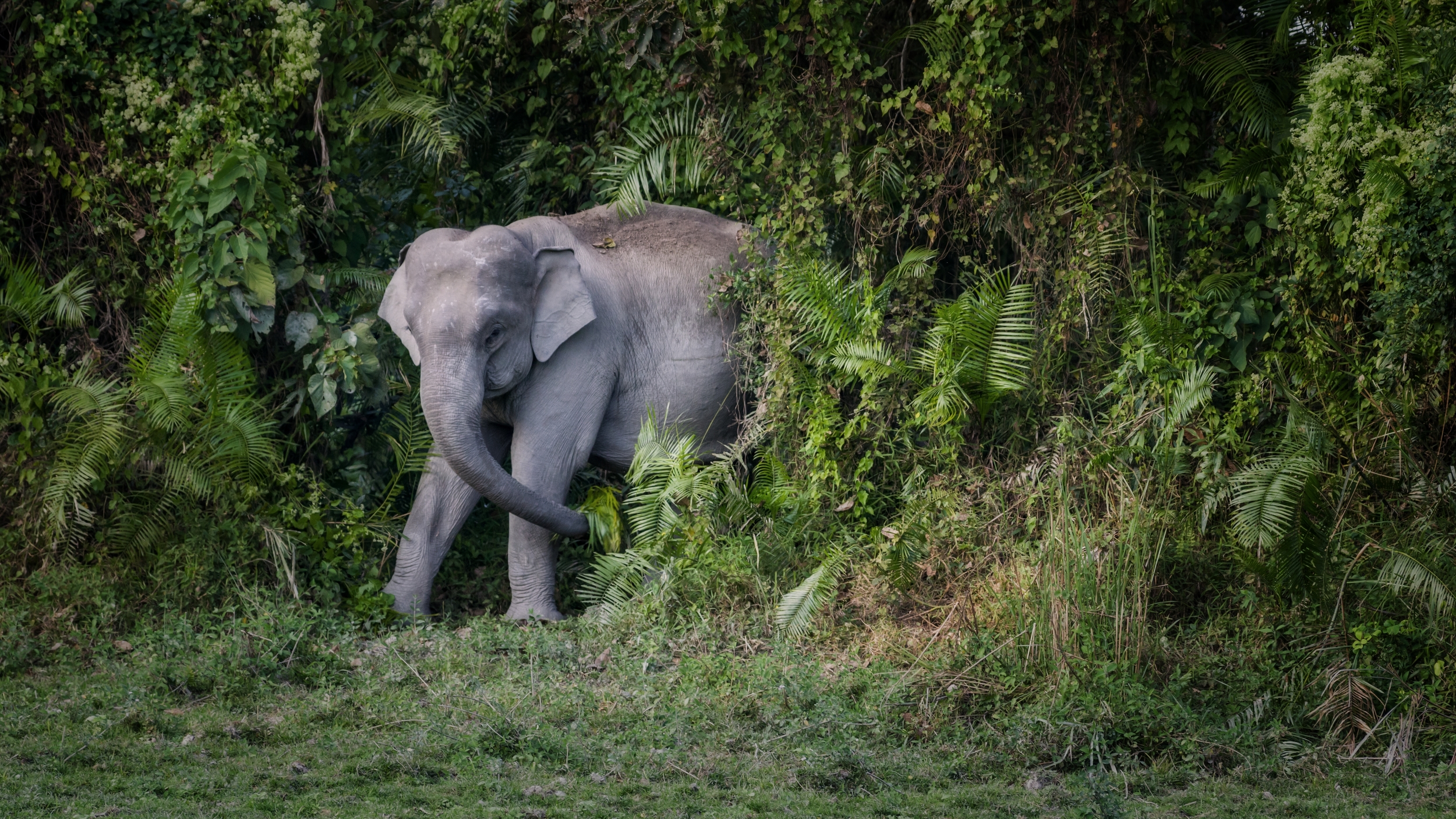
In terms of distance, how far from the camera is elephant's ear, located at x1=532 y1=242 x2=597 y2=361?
8.47 metres

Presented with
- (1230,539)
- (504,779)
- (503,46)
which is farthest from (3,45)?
(1230,539)

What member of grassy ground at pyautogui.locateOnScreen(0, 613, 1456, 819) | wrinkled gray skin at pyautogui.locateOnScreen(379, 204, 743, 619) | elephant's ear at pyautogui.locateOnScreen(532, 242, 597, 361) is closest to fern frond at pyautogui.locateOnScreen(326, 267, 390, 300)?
wrinkled gray skin at pyautogui.locateOnScreen(379, 204, 743, 619)

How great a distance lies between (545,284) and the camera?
337 inches

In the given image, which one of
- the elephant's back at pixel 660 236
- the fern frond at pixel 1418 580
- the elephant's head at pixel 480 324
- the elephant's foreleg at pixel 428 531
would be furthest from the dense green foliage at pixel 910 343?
the elephant's head at pixel 480 324

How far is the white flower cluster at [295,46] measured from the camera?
8.23 meters

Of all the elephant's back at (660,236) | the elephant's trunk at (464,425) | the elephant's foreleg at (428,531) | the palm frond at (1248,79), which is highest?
the palm frond at (1248,79)

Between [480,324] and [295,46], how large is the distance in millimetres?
1876

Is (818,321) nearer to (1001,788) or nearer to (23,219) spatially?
(1001,788)

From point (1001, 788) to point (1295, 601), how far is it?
6.25 ft

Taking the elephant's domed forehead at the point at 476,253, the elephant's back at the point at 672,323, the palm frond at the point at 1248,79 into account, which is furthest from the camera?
the elephant's back at the point at 672,323

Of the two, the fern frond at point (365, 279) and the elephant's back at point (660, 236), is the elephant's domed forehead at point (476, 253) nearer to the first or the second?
the fern frond at point (365, 279)

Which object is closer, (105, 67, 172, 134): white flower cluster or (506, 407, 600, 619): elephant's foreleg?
(105, 67, 172, 134): white flower cluster

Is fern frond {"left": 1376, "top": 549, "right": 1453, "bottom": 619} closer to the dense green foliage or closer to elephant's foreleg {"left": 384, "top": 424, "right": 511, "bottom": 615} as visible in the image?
the dense green foliage

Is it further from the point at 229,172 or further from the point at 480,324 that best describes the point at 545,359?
the point at 229,172
